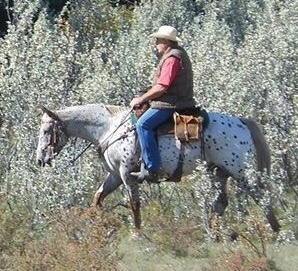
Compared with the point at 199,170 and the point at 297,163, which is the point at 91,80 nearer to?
the point at 297,163

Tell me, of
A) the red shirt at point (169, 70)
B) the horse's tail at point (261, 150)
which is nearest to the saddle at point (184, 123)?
the red shirt at point (169, 70)

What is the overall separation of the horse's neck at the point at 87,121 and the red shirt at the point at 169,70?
104 cm

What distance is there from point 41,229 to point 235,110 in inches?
131

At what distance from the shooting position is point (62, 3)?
2975 centimetres

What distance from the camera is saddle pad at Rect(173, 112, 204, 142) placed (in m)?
10.8

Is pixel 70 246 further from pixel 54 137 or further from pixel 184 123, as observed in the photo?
pixel 54 137

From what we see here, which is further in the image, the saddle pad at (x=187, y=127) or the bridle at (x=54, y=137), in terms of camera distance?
the bridle at (x=54, y=137)

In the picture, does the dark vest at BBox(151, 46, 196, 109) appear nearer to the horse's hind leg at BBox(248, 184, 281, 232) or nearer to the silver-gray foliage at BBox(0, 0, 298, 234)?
the horse's hind leg at BBox(248, 184, 281, 232)

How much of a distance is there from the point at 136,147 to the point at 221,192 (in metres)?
0.93

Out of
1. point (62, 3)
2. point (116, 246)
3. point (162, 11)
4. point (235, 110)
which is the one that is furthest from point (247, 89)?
point (62, 3)

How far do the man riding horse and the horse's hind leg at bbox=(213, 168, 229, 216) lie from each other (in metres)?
0.67

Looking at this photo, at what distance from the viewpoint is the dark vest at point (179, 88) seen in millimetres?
10815

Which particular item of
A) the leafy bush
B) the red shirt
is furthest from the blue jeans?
the leafy bush

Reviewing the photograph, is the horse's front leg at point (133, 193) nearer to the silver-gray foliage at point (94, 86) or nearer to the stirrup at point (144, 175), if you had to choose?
the stirrup at point (144, 175)
